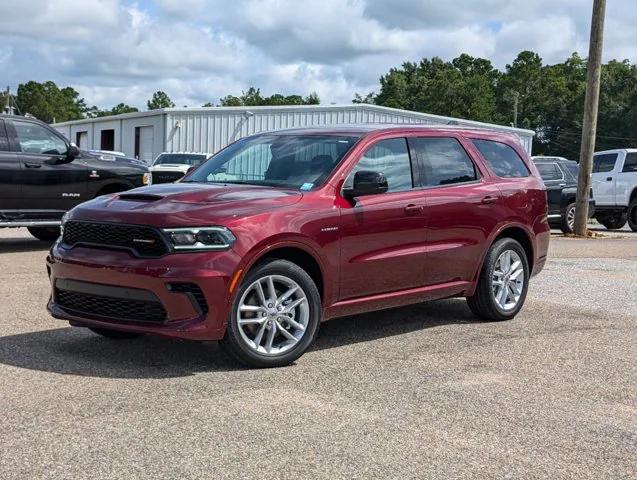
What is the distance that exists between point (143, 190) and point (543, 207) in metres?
4.04

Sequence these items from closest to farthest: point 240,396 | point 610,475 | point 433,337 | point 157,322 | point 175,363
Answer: point 610,475 < point 240,396 < point 157,322 < point 175,363 < point 433,337

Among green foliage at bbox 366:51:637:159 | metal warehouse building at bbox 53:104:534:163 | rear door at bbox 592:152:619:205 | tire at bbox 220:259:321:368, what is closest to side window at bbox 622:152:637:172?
rear door at bbox 592:152:619:205

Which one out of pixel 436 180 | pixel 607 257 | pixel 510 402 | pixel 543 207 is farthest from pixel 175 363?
pixel 607 257

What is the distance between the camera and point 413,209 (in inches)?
267

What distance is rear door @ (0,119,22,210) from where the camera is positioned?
40.2ft

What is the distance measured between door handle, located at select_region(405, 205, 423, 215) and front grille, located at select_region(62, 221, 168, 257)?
2.12m

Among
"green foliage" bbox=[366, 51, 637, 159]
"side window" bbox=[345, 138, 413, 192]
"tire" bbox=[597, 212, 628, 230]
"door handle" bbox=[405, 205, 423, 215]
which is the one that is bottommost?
"tire" bbox=[597, 212, 628, 230]

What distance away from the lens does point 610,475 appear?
3951mm

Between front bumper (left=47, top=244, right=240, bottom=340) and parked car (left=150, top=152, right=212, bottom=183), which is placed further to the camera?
parked car (left=150, top=152, right=212, bottom=183)

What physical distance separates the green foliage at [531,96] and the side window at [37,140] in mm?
71408

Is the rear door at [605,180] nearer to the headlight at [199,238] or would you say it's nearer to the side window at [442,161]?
the side window at [442,161]

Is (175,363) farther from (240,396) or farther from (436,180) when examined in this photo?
(436,180)

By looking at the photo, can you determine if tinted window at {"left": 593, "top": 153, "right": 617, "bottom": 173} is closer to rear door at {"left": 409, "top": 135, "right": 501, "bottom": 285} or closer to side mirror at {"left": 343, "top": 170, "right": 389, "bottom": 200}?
rear door at {"left": 409, "top": 135, "right": 501, "bottom": 285}

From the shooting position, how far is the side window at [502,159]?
787 cm
